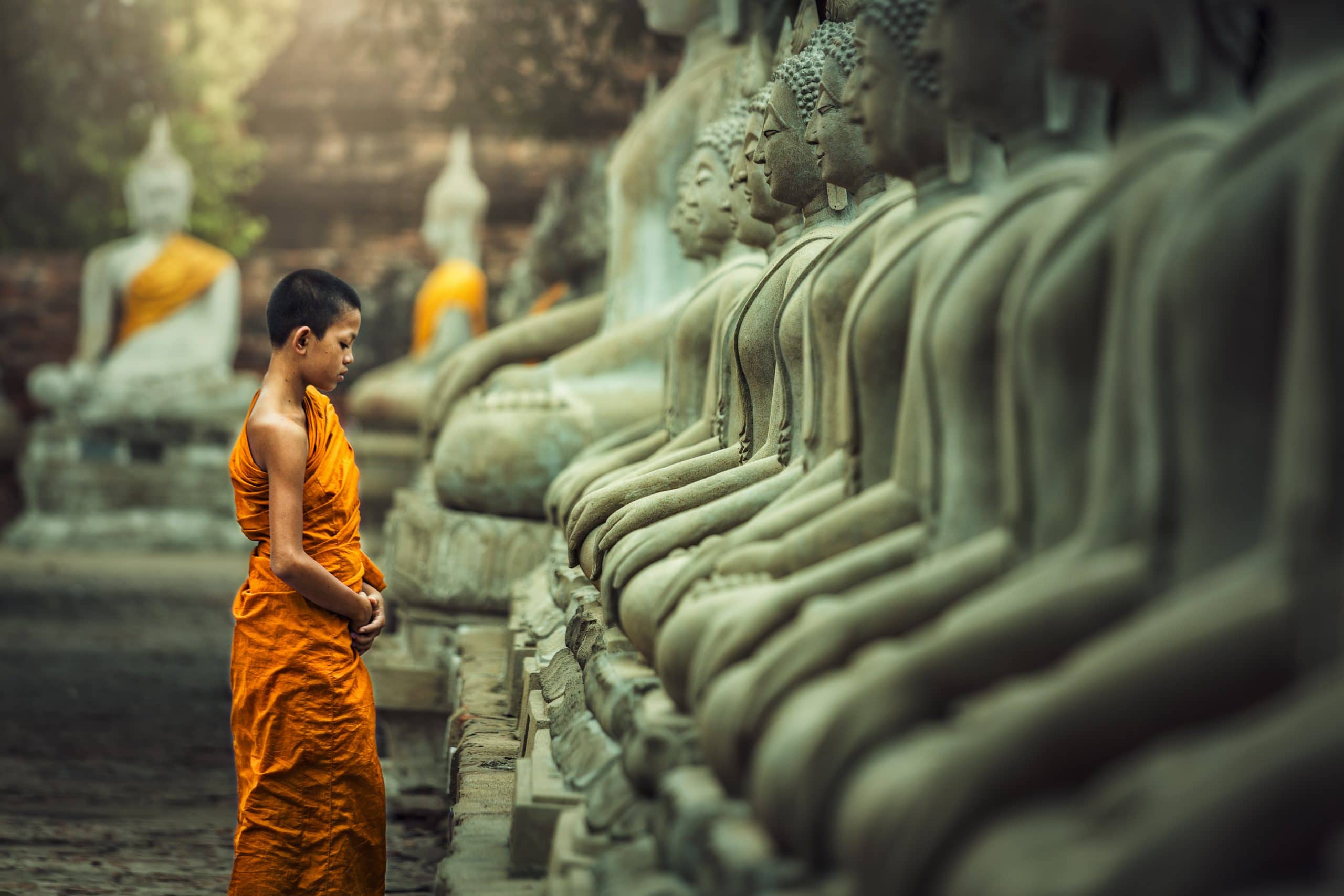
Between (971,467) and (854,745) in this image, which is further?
(971,467)

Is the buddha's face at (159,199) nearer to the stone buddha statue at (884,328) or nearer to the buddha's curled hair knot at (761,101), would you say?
the buddha's curled hair knot at (761,101)

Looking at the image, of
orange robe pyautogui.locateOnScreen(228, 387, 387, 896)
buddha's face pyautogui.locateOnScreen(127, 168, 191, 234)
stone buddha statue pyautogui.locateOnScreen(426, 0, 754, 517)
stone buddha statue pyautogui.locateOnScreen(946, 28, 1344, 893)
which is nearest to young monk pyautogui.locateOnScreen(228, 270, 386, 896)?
orange robe pyautogui.locateOnScreen(228, 387, 387, 896)

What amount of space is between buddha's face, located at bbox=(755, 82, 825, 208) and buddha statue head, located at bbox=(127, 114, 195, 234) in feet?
30.1

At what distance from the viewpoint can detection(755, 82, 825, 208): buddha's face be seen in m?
2.96

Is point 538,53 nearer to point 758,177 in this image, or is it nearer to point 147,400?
point 147,400

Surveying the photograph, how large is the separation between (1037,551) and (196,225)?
1318 centimetres

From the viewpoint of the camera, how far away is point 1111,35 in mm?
1664

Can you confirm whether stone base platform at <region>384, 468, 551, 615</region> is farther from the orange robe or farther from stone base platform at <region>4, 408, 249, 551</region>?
stone base platform at <region>4, 408, 249, 551</region>

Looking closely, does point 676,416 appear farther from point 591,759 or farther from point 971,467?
point 971,467

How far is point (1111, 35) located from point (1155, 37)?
0.05 m

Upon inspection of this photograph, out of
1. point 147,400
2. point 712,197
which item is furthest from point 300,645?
point 147,400

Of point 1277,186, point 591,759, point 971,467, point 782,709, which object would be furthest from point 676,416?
point 1277,186

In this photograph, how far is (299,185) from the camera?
1459 centimetres

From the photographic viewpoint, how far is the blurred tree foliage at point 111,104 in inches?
532
